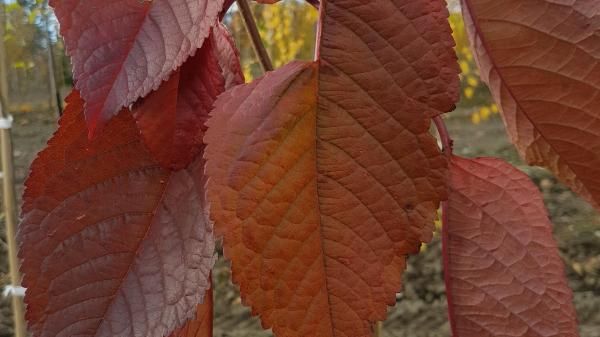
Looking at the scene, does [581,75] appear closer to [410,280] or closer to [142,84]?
[142,84]

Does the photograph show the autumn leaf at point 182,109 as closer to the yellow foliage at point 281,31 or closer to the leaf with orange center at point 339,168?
the leaf with orange center at point 339,168

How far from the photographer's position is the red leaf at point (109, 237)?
0.28m

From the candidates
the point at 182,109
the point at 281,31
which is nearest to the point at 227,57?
the point at 182,109

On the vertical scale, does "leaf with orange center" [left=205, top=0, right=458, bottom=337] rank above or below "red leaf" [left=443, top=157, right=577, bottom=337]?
above

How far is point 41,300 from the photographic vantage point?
0.29 m

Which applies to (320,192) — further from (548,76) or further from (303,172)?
(548,76)

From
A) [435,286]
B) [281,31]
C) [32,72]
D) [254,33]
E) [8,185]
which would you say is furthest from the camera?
[32,72]

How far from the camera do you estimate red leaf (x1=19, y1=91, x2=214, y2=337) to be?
0.28 meters

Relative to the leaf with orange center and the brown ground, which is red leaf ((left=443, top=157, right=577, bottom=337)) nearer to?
the leaf with orange center

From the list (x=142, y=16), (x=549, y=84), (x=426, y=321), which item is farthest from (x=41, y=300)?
(x=426, y=321)

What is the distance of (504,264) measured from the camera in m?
0.33

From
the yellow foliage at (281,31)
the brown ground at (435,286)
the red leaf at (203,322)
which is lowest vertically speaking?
the brown ground at (435,286)

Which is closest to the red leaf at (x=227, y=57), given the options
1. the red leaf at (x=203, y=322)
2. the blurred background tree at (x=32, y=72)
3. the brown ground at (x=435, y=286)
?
the red leaf at (x=203, y=322)

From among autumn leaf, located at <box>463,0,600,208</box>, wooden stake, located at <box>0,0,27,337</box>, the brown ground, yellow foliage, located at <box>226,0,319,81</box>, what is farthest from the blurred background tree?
autumn leaf, located at <box>463,0,600,208</box>
